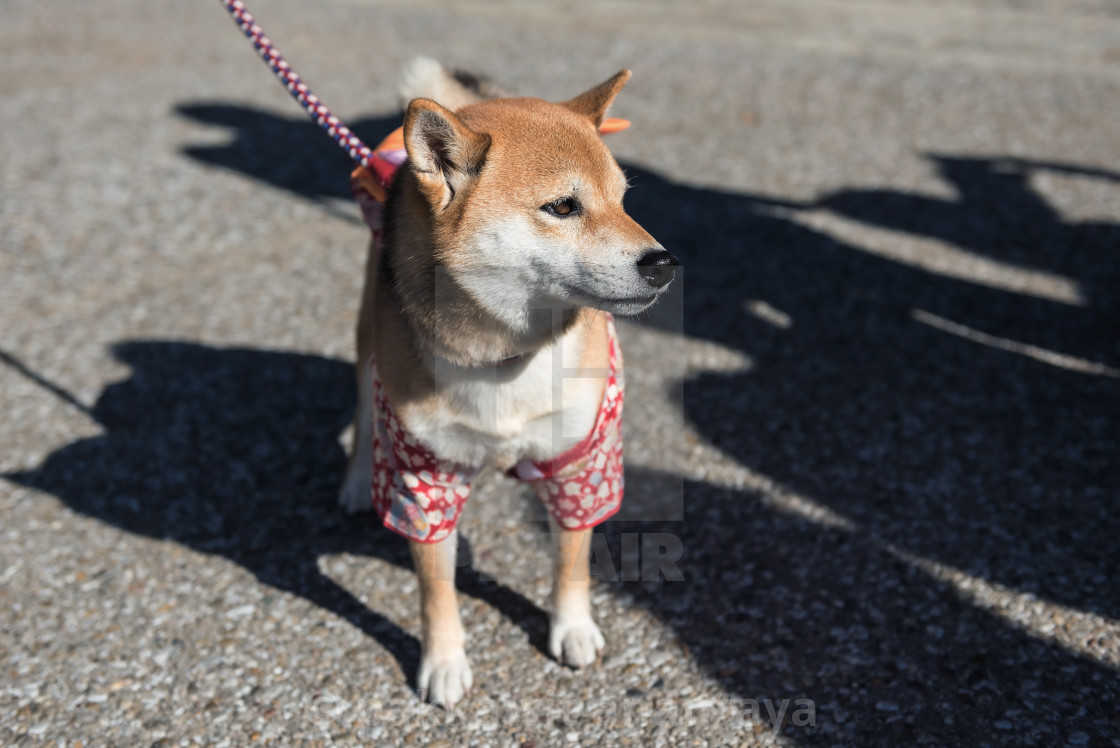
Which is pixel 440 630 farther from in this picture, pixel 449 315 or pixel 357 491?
pixel 449 315

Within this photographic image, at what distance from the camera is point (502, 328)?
2.38 m

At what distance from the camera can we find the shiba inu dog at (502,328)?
7.50ft

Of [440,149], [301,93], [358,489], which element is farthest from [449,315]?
[358,489]

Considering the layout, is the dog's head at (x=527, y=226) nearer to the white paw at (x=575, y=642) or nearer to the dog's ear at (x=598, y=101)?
the dog's ear at (x=598, y=101)

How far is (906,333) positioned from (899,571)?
74.2 inches

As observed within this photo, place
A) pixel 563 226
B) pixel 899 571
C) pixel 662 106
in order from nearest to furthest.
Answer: pixel 563 226 → pixel 899 571 → pixel 662 106

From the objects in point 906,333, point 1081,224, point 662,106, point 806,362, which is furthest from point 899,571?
point 662,106

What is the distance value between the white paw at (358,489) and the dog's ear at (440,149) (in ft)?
5.20

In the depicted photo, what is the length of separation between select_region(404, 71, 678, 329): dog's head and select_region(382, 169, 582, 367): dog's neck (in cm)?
3

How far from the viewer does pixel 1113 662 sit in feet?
9.43

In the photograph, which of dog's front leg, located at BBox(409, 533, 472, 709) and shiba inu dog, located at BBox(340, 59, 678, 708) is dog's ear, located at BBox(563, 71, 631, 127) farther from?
dog's front leg, located at BBox(409, 533, 472, 709)

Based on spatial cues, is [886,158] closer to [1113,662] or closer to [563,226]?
[1113,662]

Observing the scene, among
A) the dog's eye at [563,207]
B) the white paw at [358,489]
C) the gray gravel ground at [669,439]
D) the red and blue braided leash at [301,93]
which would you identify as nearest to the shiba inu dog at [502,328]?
the dog's eye at [563,207]

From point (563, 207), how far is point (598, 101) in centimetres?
48
